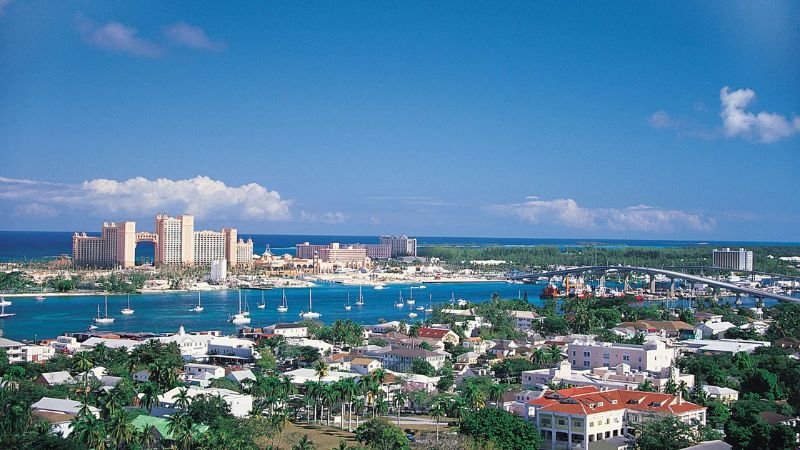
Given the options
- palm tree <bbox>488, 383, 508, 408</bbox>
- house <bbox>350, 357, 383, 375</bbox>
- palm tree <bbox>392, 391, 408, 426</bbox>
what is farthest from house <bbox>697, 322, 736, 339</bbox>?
palm tree <bbox>392, 391, 408, 426</bbox>

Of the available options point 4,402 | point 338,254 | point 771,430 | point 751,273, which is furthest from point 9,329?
point 338,254

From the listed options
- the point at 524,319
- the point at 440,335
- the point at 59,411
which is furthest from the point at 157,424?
the point at 524,319

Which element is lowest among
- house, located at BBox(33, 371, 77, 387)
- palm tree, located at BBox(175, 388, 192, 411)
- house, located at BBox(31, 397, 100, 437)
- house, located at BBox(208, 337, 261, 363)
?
house, located at BBox(208, 337, 261, 363)

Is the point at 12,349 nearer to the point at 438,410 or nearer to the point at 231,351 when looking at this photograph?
the point at 231,351

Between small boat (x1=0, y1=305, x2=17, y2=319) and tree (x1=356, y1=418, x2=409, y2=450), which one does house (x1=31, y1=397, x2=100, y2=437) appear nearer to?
tree (x1=356, y1=418, x2=409, y2=450)

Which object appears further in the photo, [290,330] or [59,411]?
[290,330]
